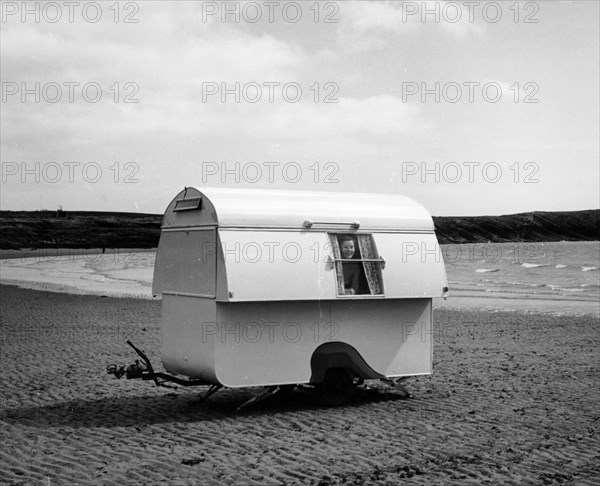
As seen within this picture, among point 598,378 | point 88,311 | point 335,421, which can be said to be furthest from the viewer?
point 88,311

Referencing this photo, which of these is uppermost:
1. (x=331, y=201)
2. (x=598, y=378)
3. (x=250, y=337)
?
(x=331, y=201)

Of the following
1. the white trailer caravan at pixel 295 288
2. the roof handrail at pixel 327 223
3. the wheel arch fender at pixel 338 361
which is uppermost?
the roof handrail at pixel 327 223

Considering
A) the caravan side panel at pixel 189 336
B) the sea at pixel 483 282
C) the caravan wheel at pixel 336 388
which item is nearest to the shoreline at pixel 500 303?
the sea at pixel 483 282

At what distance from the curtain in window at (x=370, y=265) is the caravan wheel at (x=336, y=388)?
1.13 metres

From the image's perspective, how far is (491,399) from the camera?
1159 centimetres

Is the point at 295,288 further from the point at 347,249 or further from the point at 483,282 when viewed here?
the point at 483,282

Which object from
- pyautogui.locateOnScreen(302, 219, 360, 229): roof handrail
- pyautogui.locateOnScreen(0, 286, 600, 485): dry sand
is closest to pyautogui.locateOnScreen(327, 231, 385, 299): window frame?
pyautogui.locateOnScreen(302, 219, 360, 229): roof handrail

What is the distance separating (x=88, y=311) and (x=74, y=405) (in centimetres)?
1436

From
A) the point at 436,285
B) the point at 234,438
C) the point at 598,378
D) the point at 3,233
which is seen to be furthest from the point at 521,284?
the point at 3,233

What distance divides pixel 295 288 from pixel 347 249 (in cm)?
94

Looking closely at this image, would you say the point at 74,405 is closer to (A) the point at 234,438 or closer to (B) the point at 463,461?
(A) the point at 234,438

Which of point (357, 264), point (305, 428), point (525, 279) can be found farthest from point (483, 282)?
point (305, 428)

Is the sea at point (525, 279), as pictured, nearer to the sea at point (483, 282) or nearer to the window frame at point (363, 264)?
the sea at point (483, 282)

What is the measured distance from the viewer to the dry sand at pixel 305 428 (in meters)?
7.88
